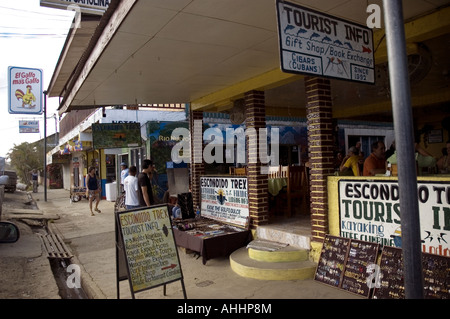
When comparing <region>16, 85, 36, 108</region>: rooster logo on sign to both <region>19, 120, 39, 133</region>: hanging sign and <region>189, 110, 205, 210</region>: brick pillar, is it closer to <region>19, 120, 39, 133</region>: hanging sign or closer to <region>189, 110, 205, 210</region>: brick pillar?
<region>189, 110, 205, 210</region>: brick pillar

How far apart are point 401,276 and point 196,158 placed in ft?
19.8

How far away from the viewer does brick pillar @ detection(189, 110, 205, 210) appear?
920cm

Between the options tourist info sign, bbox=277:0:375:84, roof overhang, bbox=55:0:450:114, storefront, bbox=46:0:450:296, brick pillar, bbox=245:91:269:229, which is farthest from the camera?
brick pillar, bbox=245:91:269:229

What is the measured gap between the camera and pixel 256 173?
7.01 meters

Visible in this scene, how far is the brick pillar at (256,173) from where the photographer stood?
6992 millimetres

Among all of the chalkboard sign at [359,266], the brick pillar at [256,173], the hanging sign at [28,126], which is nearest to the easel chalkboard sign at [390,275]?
the chalkboard sign at [359,266]

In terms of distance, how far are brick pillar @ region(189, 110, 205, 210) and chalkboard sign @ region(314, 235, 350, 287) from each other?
14.5ft

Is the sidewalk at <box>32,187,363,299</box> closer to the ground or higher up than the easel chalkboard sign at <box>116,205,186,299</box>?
closer to the ground

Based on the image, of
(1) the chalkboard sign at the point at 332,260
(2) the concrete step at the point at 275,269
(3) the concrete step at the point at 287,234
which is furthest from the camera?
(3) the concrete step at the point at 287,234

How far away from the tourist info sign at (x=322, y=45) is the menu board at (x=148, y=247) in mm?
2691

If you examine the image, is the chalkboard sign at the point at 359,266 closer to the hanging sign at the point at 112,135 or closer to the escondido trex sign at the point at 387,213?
the escondido trex sign at the point at 387,213

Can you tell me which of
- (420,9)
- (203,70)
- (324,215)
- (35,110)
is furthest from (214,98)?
(35,110)

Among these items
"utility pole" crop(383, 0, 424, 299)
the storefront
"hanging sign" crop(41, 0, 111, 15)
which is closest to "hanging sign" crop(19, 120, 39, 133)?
the storefront
